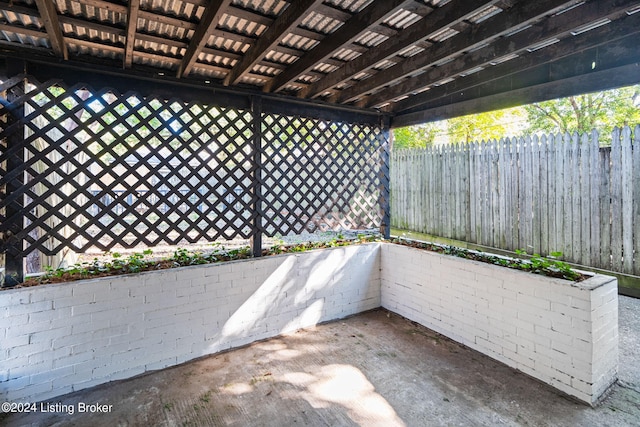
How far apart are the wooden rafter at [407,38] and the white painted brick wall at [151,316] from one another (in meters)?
1.91

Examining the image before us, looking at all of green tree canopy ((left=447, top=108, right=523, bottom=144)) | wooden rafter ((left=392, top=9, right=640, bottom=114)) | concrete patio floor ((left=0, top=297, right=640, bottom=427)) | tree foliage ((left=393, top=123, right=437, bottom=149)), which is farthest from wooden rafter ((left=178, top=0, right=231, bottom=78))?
tree foliage ((left=393, top=123, right=437, bottom=149))

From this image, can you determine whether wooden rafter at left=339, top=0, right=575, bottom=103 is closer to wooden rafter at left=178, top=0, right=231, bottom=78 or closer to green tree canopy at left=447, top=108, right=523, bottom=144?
wooden rafter at left=178, top=0, right=231, bottom=78

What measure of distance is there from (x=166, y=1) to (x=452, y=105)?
3.11 m

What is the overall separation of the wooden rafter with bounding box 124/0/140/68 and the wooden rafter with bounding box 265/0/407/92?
1.26 metres

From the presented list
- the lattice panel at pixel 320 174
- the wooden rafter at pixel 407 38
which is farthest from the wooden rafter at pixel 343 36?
the lattice panel at pixel 320 174

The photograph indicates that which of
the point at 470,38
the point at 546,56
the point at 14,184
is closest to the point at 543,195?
the point at 546,56

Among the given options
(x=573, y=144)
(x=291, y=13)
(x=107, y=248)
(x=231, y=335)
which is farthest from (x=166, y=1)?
(x=573, y=144)

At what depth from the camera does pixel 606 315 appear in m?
2.33

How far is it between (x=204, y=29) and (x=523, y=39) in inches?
88.3

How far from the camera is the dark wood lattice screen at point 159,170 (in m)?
2.44

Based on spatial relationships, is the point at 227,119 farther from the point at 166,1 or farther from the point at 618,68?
the point at 618,68

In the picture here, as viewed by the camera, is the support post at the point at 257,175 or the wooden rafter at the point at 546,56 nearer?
the wooden rafter at the point at 546,56

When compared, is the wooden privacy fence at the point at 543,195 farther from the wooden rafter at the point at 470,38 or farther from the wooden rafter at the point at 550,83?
the wooden rafter at the point at 470,38

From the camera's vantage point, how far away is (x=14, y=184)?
241 centimetres
